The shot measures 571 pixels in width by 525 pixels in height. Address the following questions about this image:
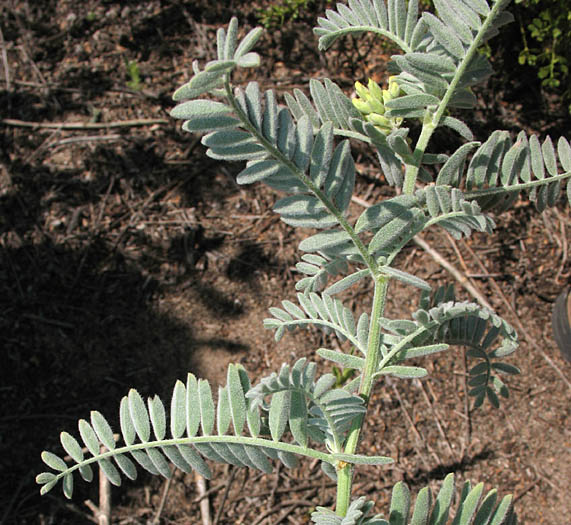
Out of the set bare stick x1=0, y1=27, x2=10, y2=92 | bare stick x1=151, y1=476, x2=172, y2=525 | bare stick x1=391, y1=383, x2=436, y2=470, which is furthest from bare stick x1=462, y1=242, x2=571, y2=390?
bare stick x1=0, y1=27, x2=10, y2=92

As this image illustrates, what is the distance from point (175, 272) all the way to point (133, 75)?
1129mm

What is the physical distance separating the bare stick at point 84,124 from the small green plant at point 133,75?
20cm

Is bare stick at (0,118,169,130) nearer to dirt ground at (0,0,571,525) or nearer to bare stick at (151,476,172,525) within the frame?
dirt ground at (0,0,571,525)

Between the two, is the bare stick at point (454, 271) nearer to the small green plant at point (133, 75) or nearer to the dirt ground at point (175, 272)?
the dirt ground at point (175, 272)

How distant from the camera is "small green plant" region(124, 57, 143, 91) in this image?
3.02m

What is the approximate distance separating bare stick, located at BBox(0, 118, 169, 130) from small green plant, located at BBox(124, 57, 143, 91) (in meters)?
0.20

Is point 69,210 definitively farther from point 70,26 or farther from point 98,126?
point 70,26

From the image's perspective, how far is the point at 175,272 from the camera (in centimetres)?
267

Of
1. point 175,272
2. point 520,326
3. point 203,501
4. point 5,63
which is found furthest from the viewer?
point 5,63

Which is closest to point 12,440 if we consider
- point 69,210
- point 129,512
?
point 129,512

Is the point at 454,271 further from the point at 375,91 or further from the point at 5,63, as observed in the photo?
the point at 5,63

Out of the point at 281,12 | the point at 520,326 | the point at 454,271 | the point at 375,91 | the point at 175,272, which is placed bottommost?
the point at 520,326

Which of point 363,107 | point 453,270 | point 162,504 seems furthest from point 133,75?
point 363,107

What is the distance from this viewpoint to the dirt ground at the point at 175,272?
2.24 m
